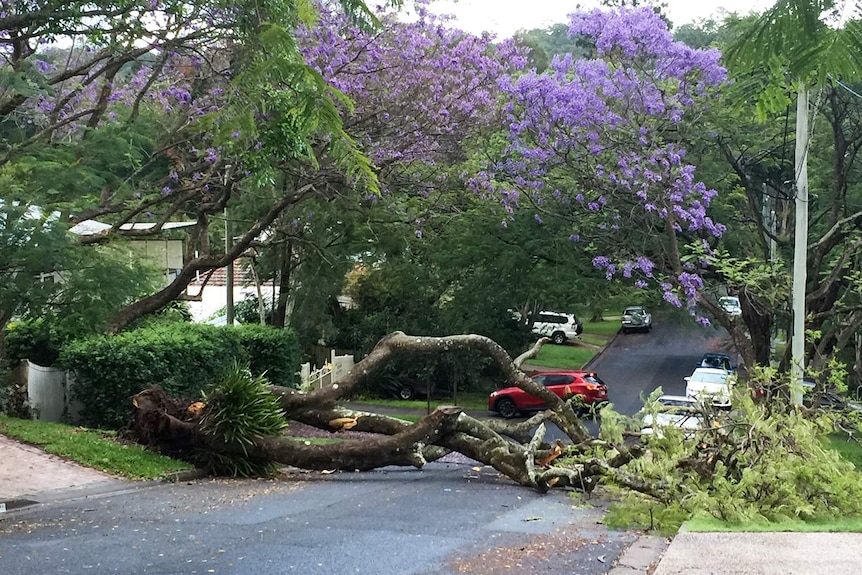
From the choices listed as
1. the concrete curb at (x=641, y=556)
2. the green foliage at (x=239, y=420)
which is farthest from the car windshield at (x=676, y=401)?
the green foliage at (x=239, y=420)

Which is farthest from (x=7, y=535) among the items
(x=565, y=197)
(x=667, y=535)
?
(x=565, y=197)

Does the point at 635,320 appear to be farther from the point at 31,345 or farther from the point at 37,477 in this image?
the point at 37,477

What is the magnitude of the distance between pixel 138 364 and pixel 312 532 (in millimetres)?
8750

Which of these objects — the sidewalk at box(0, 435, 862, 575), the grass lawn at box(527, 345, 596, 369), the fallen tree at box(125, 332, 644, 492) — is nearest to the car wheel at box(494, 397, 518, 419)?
the grass lawn at box(527, 345, 596, 369)

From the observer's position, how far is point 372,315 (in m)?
31.3

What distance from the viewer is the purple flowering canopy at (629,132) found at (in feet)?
60.1

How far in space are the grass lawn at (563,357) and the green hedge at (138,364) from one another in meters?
21.7

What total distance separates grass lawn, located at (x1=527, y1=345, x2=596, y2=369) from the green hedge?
2170cm

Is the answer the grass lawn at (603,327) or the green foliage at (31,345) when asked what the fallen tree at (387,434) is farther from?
the grass lawn at (603,327)

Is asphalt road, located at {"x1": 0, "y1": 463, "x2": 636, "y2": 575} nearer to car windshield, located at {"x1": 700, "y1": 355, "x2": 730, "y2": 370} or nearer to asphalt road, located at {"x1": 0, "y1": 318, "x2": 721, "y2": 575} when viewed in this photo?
asphalt road, located at {"x1": 0, "y1": 318, "x2": 721, "y2": 575}

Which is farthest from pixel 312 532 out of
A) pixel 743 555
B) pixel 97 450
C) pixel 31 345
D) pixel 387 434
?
pixel 31 345

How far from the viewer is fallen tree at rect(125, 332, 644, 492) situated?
42.9 feet

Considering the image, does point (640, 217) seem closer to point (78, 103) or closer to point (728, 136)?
point (728, 136)

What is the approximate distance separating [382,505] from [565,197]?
12.8 m
